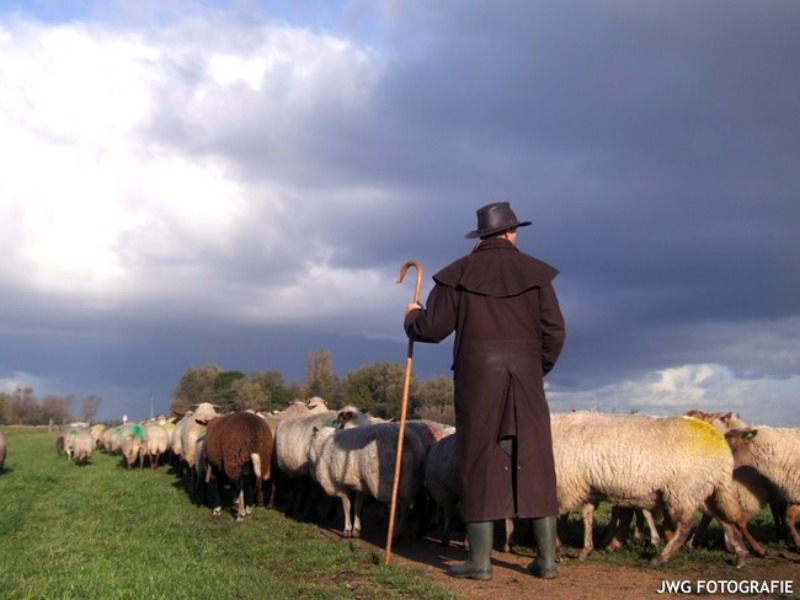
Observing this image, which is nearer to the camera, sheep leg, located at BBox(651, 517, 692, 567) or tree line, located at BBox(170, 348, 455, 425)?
sheep leg, located at BBox(651, 517, 692, 567)

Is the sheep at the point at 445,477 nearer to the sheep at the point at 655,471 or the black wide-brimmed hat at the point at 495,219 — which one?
the sheep at the point at 655,471

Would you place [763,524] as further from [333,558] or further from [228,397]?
[228,397]

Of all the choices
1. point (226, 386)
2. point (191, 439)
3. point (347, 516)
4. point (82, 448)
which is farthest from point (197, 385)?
point (347, 516)

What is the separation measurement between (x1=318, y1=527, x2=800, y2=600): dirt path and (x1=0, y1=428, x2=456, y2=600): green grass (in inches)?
15.0

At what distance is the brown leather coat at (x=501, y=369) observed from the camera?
6.37m

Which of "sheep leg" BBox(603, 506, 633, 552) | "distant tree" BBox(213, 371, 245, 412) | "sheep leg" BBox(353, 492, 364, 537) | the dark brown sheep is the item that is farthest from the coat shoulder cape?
"distant tree" BBox(213, 371, 245, 412)

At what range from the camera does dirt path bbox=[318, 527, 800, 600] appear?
6.37m

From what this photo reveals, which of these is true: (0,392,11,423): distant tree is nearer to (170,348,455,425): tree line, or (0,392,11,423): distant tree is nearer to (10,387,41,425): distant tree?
(10,387,41,425): distant tree

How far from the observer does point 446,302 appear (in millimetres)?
6703

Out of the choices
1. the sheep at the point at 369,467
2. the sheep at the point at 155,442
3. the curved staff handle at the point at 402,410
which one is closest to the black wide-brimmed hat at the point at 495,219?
the curved staff handle at the point at 402,410

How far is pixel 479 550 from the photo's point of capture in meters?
6.57

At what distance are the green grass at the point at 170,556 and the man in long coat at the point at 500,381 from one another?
90 centimetres

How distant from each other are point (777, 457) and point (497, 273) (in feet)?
14.8

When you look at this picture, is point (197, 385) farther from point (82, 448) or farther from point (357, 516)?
point (357, 516)
